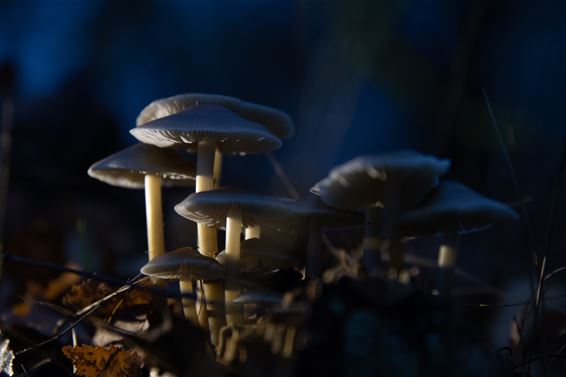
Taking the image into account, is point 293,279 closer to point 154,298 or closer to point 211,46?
point 154,298

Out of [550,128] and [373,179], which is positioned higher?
[373,179]

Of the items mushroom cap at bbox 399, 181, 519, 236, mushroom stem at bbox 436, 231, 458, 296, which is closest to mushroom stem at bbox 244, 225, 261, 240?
mushroom cap at bbox 399, 181, 519, 236

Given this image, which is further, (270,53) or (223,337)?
(270,53)

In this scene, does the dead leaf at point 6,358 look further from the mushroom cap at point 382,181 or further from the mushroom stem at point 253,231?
the mushroom cap at point 382,181

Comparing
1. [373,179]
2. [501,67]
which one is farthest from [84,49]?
[373,179]

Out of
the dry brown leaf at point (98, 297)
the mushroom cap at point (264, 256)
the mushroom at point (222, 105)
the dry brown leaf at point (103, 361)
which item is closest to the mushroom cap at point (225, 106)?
the mushroom at point (222, 105)

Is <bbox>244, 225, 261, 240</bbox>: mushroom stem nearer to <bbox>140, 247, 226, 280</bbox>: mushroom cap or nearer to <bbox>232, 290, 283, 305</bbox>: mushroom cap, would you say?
<bbox>140, 247, 226, 280</bbox>: mushroom cap
